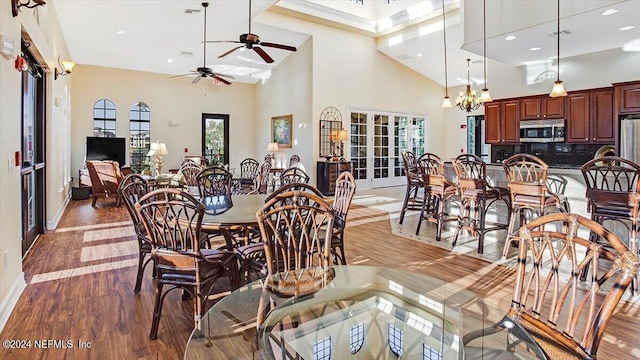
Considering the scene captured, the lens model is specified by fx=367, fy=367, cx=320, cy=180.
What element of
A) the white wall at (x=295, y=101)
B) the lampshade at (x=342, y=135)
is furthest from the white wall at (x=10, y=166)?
the lampshade at (x=342, y=135)

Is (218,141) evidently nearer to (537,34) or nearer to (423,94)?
(423,94)

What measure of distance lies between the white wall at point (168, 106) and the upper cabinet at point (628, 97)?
356 inches

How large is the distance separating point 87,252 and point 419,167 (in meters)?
4.58

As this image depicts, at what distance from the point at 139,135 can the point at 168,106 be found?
115 cm

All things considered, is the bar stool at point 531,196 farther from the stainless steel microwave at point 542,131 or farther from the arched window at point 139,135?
the arched window at point 139,135

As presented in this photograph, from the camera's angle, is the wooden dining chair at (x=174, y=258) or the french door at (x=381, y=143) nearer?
the wooden dining chair at (x=174, y=258)

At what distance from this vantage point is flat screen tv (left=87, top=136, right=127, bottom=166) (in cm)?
901

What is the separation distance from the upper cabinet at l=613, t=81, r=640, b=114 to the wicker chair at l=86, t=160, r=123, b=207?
9726 mm

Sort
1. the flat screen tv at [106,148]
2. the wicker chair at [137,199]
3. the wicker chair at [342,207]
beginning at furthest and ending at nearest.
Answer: the flat screen tv at [106,148] → the wicker chair at [342,207] → the wicker chair at [137,199]

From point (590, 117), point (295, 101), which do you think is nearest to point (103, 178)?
point (295, 101)

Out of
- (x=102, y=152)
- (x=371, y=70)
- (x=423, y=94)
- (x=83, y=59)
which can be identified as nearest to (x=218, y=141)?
(x=102, y=152)

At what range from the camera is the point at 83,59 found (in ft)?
29.6

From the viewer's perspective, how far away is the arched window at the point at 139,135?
33.3ft

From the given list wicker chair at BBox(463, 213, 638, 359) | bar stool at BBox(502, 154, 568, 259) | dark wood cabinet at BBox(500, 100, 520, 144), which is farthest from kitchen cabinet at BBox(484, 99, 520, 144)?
wicker chair at BBox(463, 213, 638, 359)
